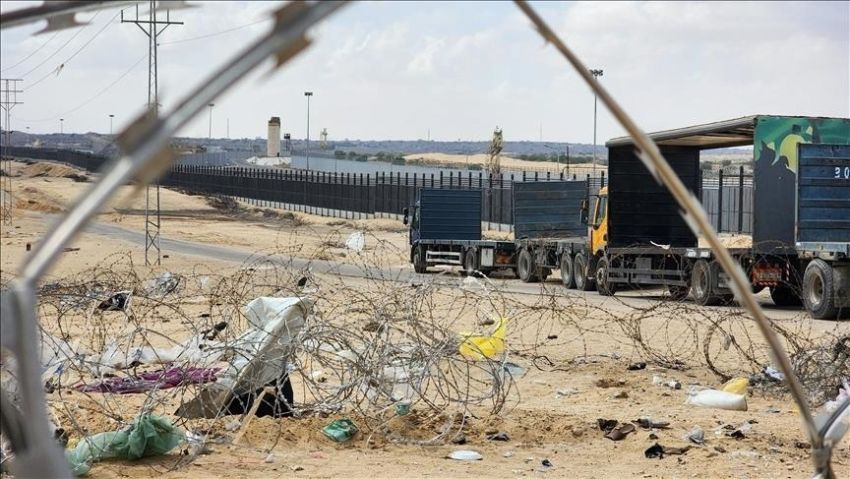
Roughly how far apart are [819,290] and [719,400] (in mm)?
10233

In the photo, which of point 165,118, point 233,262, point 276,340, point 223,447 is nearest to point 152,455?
point 223,447

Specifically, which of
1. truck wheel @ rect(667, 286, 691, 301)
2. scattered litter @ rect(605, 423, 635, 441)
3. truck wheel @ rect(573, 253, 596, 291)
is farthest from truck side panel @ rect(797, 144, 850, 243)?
scattered litter @ rect(605, 423, 635, 441)

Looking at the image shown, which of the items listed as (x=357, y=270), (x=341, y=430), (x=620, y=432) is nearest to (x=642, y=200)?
(x=357, y=270)

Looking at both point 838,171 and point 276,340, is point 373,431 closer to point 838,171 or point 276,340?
point 276,340

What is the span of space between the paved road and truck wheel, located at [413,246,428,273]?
599 mm

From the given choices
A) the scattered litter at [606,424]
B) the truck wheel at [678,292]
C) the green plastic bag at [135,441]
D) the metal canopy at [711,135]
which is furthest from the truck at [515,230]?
the green plastic bag at [135,441]

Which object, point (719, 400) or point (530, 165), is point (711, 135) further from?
point (530, 165)

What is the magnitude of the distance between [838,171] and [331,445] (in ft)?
46.6

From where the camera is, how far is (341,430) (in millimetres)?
9117

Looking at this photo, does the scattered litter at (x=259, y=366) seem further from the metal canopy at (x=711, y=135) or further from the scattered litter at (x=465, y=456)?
the metal canopy at (x=711, y=135)

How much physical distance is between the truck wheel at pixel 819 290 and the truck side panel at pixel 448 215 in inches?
600

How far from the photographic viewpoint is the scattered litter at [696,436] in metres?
9.11

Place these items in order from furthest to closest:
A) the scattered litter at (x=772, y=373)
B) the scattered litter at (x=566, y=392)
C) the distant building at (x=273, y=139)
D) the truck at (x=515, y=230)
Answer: the distant building at (x=273, y=139) < the truck at (x=515, y=230) < the scattered litter at (x=566, y=392) < the scattered litter at (x=772, y=373)

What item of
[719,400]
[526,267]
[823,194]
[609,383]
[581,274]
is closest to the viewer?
[719,400]
